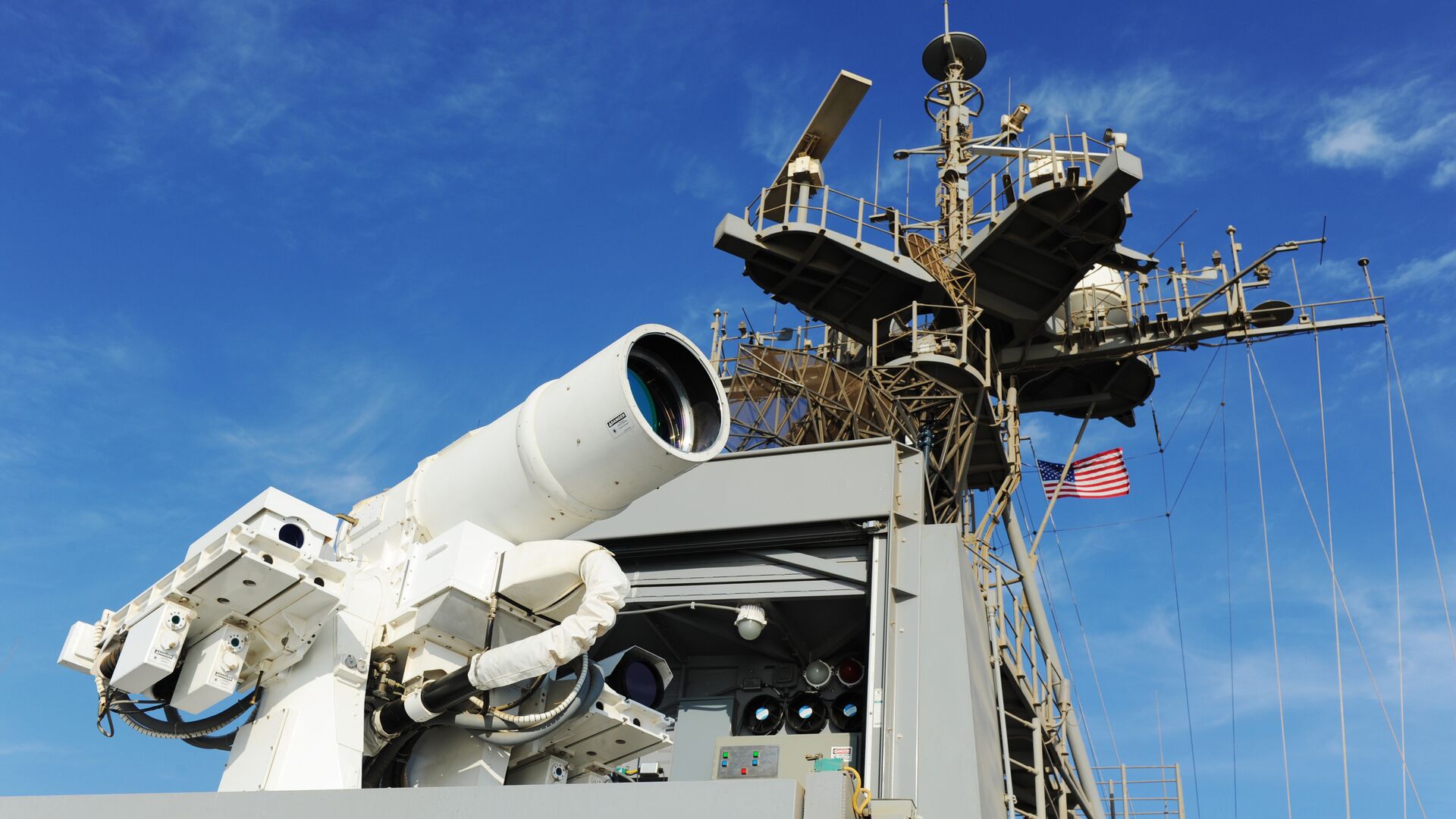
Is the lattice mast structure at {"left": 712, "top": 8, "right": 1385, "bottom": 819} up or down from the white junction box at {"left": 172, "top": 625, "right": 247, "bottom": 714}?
up

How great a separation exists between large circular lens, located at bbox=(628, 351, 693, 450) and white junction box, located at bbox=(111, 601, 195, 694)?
2.84 m

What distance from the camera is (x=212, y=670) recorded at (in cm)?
691

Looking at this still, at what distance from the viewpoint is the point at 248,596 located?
6902 millimetres

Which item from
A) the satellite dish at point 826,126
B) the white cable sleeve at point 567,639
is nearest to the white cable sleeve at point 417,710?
the white cable sleeve at point 567,639

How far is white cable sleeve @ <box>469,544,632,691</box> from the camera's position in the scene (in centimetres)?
660

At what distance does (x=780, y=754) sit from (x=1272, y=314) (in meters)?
10.7

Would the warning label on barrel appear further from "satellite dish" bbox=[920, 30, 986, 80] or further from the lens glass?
"satellite dish" bbox=[920, 30, 986, 80]

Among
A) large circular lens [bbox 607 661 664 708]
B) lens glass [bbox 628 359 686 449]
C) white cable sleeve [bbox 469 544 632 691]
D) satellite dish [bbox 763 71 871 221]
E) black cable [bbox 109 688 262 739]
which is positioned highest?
satellite dish [bbox 763 71 871 221]

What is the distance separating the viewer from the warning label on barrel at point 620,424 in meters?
6.71

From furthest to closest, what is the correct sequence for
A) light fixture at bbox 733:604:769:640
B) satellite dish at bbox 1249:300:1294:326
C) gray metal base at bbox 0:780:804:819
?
satellite dish at bbox 1249:300:1294:326 → light fixture at bbox 733:604:769:640 → gray metal base at bbox 0:780:804:819

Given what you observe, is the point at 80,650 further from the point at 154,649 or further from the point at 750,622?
the point at 750,622

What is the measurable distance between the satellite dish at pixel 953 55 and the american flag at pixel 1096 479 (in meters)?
7.90

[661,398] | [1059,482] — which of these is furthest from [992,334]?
[661,398]

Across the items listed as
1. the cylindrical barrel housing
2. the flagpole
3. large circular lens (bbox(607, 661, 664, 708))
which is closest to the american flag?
the flagpole
